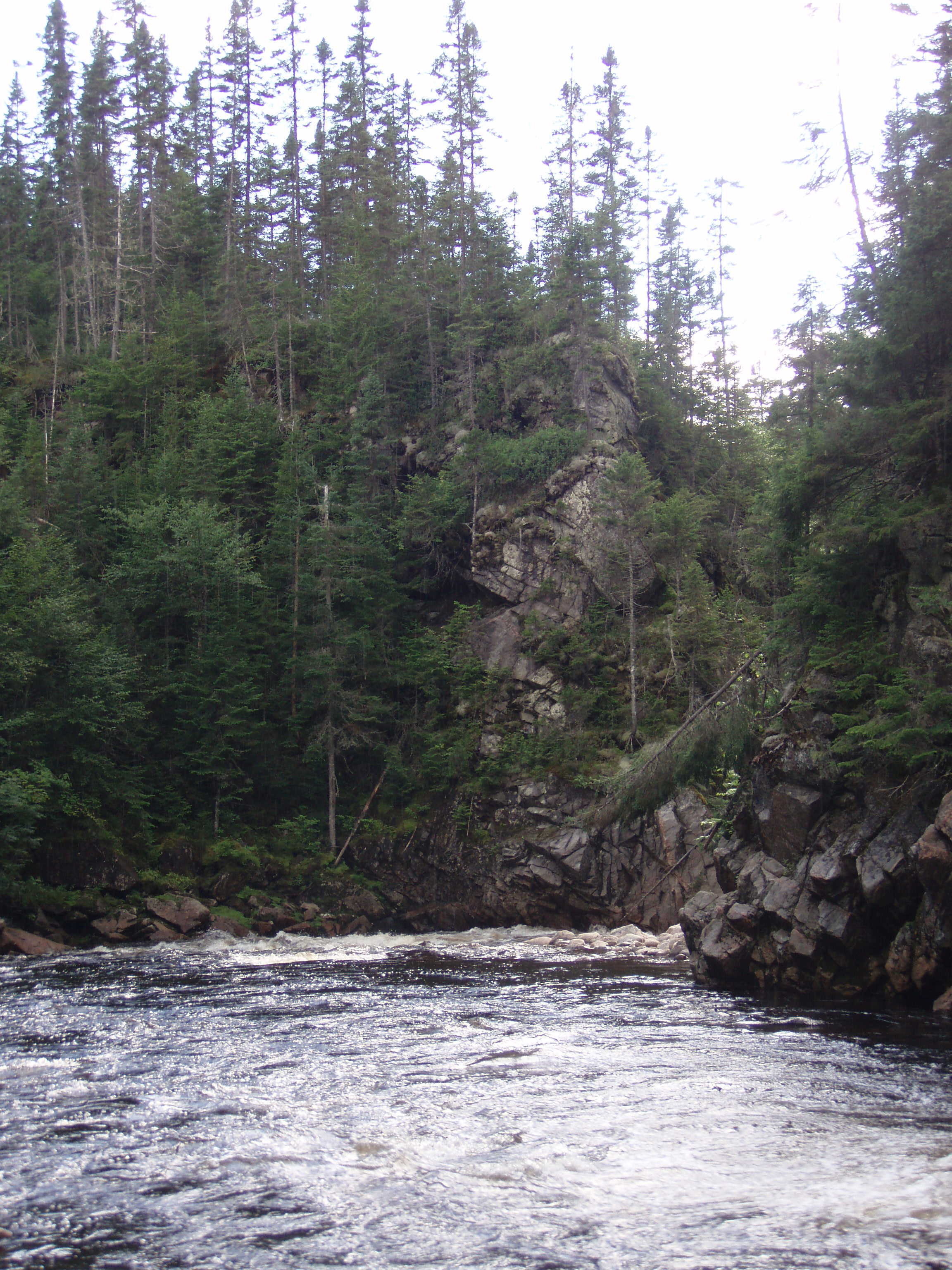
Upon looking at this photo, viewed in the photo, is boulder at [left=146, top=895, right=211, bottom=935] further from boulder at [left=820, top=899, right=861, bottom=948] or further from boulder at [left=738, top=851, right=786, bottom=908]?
boulder at [left=820, top=899, right=861, bottom=948]

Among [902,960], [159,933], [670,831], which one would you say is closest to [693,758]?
[902,960]

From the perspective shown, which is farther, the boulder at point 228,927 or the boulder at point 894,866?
Answer: the boulder at point 228,927

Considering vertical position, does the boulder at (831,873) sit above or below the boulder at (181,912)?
above

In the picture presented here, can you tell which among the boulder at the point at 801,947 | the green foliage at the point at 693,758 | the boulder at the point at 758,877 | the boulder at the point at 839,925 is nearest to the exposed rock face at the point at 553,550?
the green foliage at the point at 693,758

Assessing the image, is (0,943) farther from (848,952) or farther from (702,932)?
(848,952)

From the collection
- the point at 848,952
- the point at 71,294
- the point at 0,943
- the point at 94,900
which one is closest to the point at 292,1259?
the point at 848,952

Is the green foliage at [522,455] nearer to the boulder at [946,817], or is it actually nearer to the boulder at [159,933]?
the boulder at [159,933]

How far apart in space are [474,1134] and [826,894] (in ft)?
26.1

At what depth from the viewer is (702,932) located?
16.0m

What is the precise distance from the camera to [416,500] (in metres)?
35.2

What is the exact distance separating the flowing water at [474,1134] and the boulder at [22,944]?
715 cm

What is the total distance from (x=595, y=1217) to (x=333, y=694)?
26.4m

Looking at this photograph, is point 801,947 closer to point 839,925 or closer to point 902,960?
point 839,925

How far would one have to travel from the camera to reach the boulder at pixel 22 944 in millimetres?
20812
